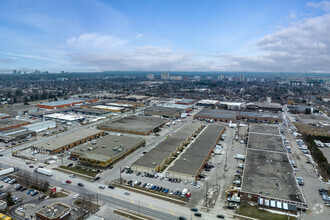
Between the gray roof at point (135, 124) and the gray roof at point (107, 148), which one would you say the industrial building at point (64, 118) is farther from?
the gray roof at point (107, 148)

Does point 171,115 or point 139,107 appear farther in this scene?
point 139,107

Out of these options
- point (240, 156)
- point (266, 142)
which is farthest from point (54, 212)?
point (266, 142)

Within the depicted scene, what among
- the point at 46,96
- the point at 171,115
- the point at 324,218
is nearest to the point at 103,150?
the point at 324,218

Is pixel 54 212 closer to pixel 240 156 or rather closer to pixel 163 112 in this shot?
pixel 240 156

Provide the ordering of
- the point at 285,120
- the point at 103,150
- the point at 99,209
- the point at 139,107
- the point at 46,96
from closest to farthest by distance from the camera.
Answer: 1. the point at 99,209
2. the point at 103,150
3. the point at 285,120
4. the point at 139,107
5. the point at 46,96

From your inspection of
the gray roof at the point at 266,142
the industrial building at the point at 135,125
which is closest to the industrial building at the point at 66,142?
the industrial building at the point at 135,125

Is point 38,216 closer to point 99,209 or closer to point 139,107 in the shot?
point 99,209

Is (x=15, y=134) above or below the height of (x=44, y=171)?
above
